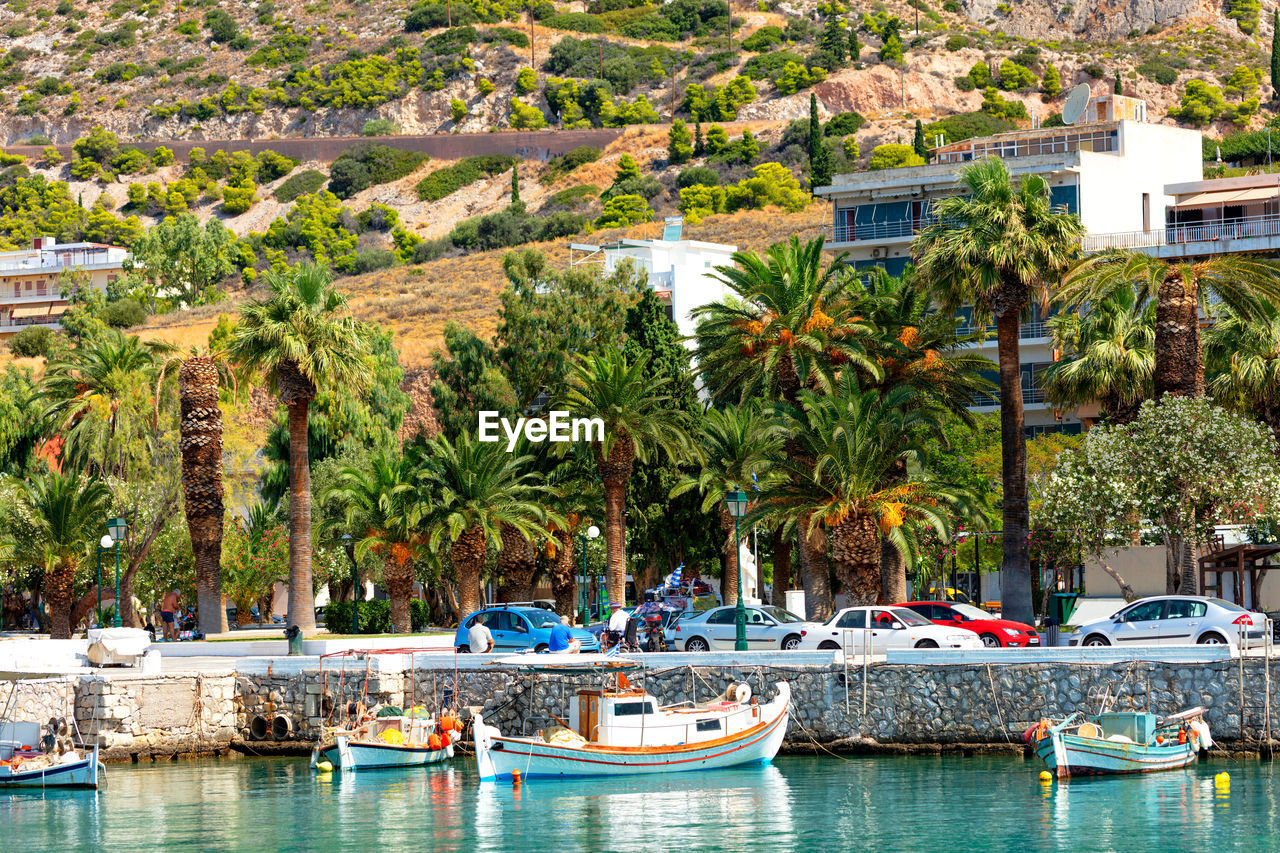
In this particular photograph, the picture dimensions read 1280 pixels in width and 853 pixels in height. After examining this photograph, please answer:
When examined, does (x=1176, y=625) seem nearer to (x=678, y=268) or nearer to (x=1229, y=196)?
(x=1229, y=196)

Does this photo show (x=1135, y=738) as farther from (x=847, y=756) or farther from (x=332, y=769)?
(x=332, y=769)

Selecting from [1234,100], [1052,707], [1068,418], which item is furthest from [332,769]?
[1234,100]

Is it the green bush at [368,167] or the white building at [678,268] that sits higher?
the green bush at [368,167]

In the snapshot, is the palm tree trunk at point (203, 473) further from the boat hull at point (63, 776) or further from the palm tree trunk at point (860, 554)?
the palm tree trunk at point (860, 554)

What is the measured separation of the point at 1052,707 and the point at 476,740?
11998 mm

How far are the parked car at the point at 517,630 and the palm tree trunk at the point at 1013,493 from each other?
11.4 metres

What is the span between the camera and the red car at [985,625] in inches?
1502

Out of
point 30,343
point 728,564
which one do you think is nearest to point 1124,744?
point 728,564

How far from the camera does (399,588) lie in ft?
180

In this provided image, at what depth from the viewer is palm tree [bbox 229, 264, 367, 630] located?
47906 mm

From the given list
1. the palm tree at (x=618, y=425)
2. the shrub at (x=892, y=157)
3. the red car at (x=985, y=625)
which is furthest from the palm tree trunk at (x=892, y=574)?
the shrub at (x=892, y=157)

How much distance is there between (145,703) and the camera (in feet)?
124

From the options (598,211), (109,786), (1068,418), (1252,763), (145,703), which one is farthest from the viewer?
(598,211)

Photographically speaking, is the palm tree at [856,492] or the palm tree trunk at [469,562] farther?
the palm tree trunk at [469,562]
